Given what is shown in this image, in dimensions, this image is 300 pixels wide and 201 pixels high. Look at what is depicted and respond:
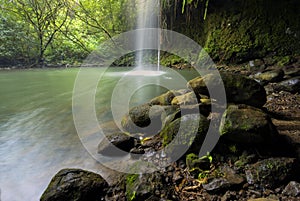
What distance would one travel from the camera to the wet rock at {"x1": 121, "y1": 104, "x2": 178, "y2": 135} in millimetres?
3158

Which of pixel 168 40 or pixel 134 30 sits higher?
pixel 134 30

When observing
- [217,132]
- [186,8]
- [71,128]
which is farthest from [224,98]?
[186,8]

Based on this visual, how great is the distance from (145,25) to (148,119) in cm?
1256

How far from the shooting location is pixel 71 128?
3.49m

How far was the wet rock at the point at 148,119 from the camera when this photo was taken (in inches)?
124

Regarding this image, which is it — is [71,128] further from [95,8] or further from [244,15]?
[95,8]

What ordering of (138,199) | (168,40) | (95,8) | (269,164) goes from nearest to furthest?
(138,199), (269,164), (168,40), (95,8)

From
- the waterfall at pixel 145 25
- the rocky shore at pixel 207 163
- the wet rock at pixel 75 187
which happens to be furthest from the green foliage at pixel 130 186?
the waterfall at pixel 145 25

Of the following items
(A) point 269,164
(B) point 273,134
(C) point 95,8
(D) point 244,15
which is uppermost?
(C) point 95,8

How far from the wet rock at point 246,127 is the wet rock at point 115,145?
1132 mm

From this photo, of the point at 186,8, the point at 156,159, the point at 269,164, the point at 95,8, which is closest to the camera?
the point at 269,164

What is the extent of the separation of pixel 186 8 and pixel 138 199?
11.3 meters

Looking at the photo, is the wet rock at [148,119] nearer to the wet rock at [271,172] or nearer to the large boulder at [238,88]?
the large boulder at [238,88]

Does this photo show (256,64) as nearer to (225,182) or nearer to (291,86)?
(291,86)
